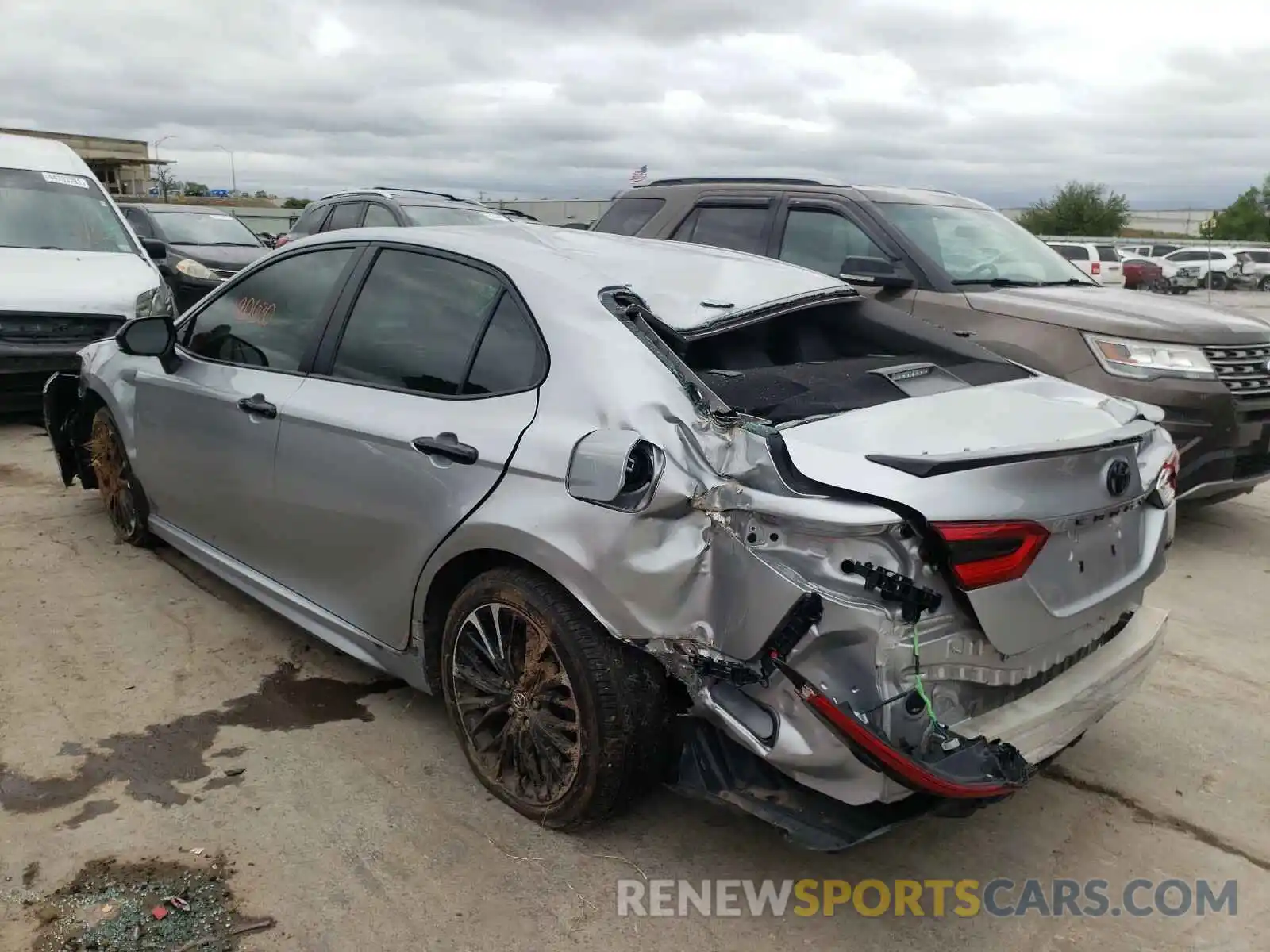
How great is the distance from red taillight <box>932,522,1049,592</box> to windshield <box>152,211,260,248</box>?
514 inches

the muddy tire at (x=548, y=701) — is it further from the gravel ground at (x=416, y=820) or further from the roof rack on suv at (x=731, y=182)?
the roof rack on suv at (x=731, y=182)

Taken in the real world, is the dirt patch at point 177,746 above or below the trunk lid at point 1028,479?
below

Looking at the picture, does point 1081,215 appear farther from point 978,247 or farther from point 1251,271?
point 978,247

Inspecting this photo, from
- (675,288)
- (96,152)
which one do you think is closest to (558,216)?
(96,152)

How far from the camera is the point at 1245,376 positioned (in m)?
5.58

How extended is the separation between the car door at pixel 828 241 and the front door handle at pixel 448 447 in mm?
3730

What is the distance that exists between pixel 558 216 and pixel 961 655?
3242 centimetres

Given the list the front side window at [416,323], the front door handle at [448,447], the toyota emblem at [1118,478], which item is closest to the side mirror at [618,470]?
the front door handle at [448,447]

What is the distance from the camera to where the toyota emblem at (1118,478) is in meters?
2.71

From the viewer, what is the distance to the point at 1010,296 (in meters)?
5.96

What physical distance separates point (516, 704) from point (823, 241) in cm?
444

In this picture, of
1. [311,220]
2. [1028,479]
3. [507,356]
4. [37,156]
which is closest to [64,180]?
[37,156]

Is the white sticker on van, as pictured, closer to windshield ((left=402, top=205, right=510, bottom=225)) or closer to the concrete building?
windshield ((left=402, top=205, right=510, bottom=225))

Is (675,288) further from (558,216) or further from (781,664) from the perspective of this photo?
(558,216)
